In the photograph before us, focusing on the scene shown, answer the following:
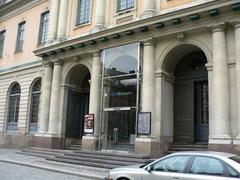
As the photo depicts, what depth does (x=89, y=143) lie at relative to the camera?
653 inches

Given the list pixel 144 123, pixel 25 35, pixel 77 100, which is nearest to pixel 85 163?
pixel 144 123

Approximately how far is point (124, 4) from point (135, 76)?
4753 millimetres

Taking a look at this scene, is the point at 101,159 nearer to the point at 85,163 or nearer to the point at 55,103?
the point at 85,163

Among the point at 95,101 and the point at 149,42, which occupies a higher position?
the point at 149,42

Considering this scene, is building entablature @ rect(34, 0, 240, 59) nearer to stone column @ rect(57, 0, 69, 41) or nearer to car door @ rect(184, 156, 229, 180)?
stone column @ rect(57, 0, 69, 41)

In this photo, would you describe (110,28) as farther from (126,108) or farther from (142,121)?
(142,121)

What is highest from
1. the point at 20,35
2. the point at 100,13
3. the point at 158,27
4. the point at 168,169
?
the point at 20,35

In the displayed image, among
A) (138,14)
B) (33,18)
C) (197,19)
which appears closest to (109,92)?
(138,14)

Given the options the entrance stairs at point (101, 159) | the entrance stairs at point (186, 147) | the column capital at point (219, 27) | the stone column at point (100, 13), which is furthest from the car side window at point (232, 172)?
the stone column at point (100, 13)

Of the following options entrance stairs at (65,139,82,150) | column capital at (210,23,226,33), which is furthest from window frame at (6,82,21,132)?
column capital at (210,23,226,33)

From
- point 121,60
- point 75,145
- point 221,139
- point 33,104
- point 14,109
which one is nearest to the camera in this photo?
point 221,139

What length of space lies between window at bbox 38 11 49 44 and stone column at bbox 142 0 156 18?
10.3 m

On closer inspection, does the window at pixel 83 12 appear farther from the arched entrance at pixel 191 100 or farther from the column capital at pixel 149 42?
the arched entrance at pixel 191 100

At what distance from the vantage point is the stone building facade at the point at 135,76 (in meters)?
12.9
